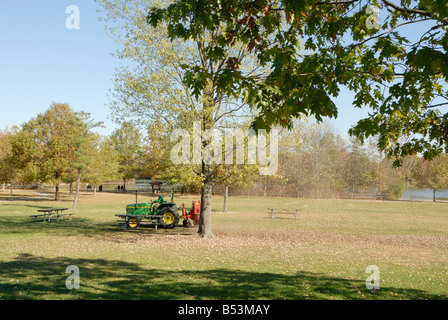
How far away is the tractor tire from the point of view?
19000mm

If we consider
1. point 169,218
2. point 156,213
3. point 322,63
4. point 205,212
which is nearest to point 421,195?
point 169,218

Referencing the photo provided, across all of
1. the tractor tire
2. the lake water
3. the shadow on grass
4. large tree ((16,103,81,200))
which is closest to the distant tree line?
large tree ((16,103,81,200))

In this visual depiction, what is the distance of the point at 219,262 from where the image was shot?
10586 mm

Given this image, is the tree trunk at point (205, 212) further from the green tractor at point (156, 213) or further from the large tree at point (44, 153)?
the large tree at point (44, 153)

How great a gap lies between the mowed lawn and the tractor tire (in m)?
0.57

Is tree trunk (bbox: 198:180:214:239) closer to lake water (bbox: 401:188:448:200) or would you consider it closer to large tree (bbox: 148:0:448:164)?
large tree (bbox: 148:0:448:164)

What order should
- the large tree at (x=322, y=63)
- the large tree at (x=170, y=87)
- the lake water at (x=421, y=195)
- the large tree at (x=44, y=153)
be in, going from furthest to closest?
the lake water at (x=421, y=195)
the large tree at (x=44, y=153)
the large tree at (x=170, y=87)
the large tree at (x=322, y=63)

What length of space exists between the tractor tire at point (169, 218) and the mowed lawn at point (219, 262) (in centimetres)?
57

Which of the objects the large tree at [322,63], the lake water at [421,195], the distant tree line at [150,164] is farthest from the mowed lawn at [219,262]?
the lake water at [421,195]

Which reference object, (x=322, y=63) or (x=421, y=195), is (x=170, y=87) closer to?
(x=322, y=63)

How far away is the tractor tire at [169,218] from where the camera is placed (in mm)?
19000
